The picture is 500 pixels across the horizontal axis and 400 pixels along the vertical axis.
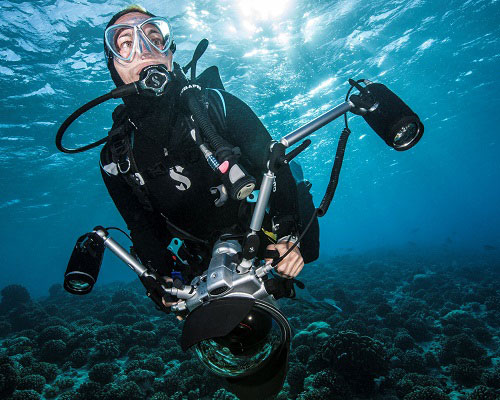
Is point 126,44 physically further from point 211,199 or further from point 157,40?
point 211,199

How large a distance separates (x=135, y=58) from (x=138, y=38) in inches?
7.4

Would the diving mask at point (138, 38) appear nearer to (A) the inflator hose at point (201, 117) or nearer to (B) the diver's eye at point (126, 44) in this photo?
(B) the diver's eye at point (126, 44)

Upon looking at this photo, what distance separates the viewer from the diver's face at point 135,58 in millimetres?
2613

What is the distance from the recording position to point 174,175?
8.38ft

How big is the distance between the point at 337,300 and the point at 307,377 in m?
8.10

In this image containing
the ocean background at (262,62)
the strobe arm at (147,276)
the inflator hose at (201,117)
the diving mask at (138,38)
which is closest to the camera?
the inflator hose at (201,117)

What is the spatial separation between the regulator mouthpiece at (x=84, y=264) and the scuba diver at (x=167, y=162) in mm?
565

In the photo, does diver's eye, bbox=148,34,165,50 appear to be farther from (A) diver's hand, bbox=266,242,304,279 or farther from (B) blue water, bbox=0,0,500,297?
(B) blue water, bbox=0,0,500,297

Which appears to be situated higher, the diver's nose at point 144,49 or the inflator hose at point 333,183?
the diver's nose at point 144,49

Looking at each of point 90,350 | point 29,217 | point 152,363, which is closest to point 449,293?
point 152,363

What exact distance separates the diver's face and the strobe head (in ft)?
6.59

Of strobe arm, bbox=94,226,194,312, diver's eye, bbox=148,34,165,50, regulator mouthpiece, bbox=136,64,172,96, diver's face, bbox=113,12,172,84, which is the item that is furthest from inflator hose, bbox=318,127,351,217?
diver's eye, bbox=148,34,165,50

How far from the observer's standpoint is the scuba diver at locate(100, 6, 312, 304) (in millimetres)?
2287

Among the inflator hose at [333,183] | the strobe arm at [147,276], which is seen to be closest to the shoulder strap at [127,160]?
the strobe arm at [147,276]
